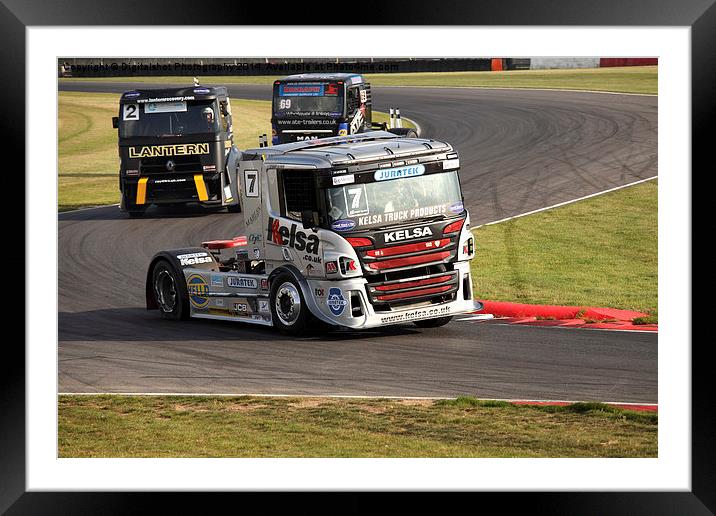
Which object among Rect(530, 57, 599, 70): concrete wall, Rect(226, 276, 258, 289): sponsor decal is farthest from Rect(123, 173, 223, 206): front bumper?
Rect(530, 57, 599, 70): concrete wall

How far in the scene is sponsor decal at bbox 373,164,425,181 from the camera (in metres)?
15.3

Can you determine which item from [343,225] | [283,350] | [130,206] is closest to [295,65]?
[130,206]

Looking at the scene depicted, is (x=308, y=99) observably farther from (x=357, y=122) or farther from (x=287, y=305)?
(x=287, y=305)

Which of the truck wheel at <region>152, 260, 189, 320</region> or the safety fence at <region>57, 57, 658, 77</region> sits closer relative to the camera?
the truck wheel at <region>152, 260, 189, 320</region>

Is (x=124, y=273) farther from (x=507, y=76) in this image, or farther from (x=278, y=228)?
(x=507, y=76)

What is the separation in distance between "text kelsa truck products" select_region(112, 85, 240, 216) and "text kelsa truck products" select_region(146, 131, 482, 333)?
10.6 m

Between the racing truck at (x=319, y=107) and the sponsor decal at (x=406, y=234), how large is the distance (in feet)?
51.8

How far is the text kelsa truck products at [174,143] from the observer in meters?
26.5

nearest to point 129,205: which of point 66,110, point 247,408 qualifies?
point 247,408

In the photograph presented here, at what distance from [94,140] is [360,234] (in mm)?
32288

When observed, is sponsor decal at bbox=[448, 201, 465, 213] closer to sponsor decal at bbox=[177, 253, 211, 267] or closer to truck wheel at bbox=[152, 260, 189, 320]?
sponsor decal at bbox=[177, 253, 211, 267]

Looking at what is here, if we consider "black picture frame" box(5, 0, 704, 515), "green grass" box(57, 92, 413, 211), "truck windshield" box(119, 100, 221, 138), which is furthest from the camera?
"green grass" box(57, 92, 413, 211)

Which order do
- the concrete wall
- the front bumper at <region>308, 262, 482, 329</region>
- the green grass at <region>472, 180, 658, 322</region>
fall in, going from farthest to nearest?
the concrete wall, the green grass at <region>472, 180, 658, 322</region>, the front bumper at <region>308, 262, 482, 329</region>
